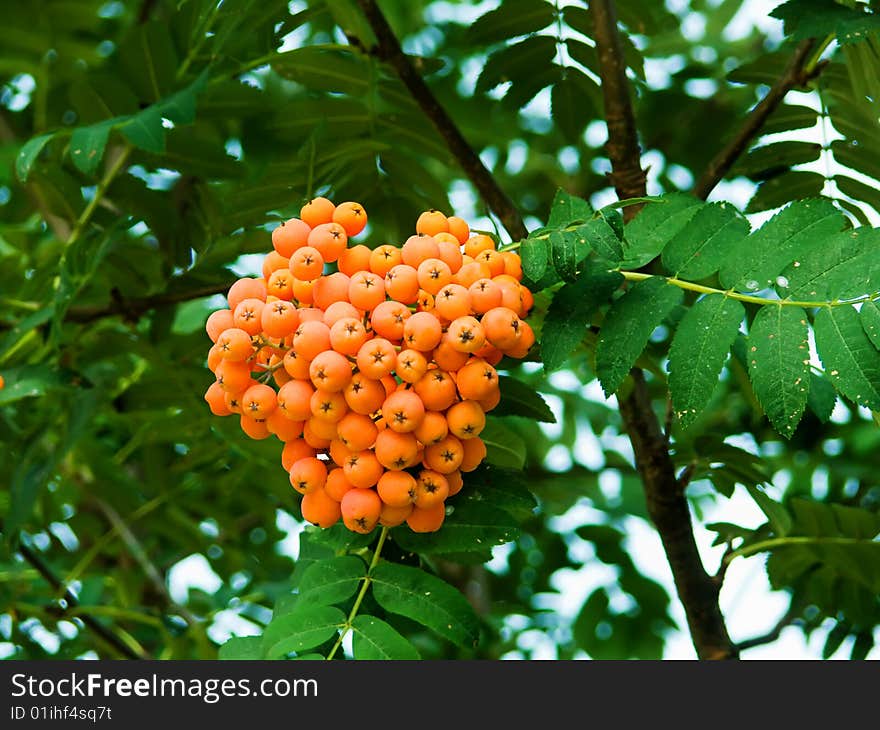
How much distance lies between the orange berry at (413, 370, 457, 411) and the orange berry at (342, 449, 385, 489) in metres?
0.10

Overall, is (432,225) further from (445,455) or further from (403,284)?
(445,455)

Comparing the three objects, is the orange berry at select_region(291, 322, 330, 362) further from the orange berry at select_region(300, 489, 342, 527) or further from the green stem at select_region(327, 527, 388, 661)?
the green stem at select_region(327, 527, 388, 661)

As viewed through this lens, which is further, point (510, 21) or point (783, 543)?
point (510, 21)

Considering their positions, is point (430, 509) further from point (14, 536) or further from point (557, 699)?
point (14, 536)

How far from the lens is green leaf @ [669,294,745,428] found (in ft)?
4.34

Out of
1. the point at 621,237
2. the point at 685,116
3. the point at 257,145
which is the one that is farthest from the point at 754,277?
the point at 685,116

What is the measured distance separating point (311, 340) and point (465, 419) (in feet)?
0.68

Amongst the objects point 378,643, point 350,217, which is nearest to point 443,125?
point 350,217

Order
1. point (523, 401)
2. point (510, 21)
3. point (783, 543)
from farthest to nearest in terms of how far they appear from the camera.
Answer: point (510, 21) → point (783, 543) → point (523, 401)

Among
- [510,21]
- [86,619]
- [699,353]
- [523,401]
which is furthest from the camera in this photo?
[86,619]

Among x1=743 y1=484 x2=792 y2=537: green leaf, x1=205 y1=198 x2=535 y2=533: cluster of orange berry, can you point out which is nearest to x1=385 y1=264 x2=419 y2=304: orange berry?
x1=205 y1=198 x2=535 y2=533: cluster of orange berry

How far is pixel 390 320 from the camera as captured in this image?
4.17 feet

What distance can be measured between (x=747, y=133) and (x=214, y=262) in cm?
102

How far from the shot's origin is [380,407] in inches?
50.9
